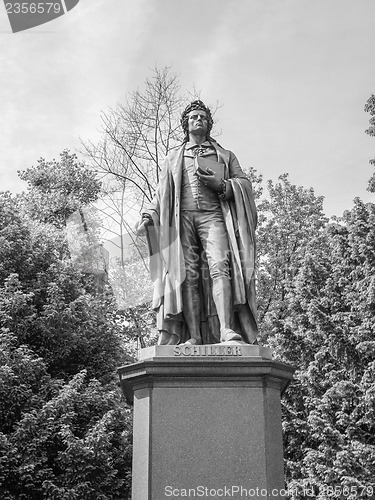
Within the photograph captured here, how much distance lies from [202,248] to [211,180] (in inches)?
32.1

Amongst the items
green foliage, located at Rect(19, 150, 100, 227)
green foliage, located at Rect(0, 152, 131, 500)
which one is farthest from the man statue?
green foliage, located at Rect(19, 150, 100, 227)

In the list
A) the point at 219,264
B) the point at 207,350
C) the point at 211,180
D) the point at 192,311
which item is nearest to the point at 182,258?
the point at 219,264

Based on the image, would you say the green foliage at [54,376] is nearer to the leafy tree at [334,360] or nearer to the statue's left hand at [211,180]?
the leafy tree at [334,360]

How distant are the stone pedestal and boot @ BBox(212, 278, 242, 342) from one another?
0.42 meters

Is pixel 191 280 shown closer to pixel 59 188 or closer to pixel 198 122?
pixel 198 122

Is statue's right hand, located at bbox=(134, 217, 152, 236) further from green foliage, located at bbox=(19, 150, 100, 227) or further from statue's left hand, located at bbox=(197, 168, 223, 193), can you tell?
green foliage, located at bbox=(19, 150, 100, 227)

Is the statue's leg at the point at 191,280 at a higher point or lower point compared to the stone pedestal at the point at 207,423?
higher

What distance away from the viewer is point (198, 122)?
27.4ft

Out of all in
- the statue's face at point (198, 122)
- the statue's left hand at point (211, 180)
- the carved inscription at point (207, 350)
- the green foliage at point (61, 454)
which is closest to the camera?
the carved inscription at point (207, 350)

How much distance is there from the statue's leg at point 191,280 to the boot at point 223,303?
256 millimetres

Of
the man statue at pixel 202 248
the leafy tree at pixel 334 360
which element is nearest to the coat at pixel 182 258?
the man statue at pixel 202 248

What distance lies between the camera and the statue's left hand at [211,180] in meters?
7.89

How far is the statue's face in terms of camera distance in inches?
329

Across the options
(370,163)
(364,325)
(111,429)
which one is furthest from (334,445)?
(370,163)
